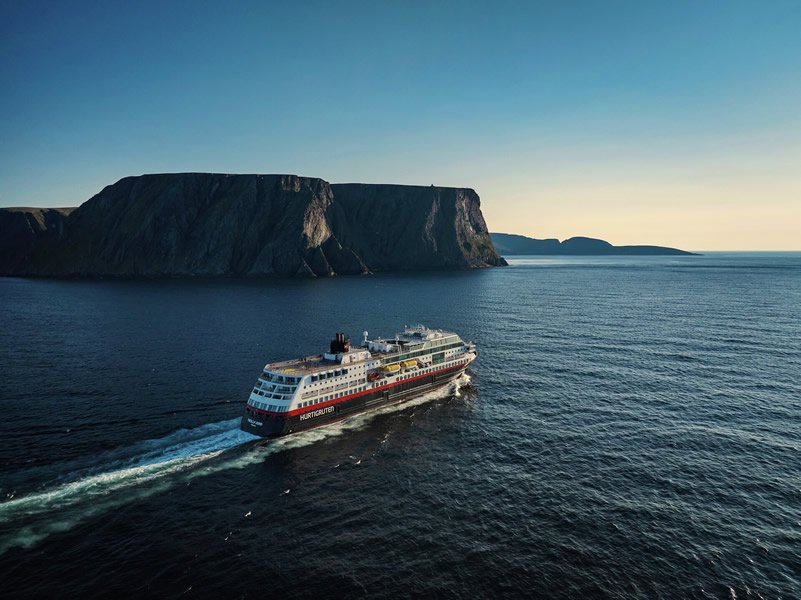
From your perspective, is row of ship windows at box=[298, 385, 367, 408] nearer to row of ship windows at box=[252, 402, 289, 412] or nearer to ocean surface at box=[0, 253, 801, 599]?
row of ship windows at box=[252, 402, 289, 412]

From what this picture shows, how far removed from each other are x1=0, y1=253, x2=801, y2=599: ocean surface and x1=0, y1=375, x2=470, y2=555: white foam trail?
242 millimetres

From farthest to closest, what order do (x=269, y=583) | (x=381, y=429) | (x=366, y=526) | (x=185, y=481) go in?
1. (x=381, y=429)
2. (x=185, y=481)
3. (x=366, y=526)
4. (x=269, y=583)

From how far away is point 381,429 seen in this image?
218ft

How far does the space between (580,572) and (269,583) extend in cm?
2362

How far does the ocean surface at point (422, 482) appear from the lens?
122 feet

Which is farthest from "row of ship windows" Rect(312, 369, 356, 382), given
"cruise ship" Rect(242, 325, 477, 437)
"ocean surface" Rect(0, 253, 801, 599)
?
"ocean surface" Rect(0, 253, 801, 599)

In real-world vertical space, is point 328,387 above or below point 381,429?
above

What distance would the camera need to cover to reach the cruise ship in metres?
62.5

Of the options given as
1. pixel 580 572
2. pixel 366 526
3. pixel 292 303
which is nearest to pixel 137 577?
pixel 366 526

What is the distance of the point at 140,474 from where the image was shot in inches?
1996

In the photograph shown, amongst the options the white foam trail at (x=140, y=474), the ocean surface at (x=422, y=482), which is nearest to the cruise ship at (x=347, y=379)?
the white foam trail at (x=140, y=474)

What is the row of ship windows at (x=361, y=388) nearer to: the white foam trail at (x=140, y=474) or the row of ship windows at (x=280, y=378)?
the row of ship windows at (x=280, y=378)

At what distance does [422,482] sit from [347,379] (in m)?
23.1

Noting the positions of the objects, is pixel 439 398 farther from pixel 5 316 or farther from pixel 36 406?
pixel 5 316
